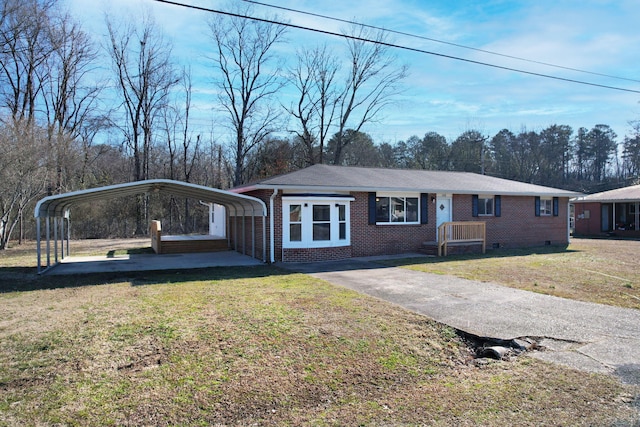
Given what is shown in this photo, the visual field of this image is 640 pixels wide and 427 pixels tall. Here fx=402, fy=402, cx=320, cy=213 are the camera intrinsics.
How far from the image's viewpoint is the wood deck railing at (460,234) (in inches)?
570

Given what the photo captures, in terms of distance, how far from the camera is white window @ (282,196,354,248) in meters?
12.8

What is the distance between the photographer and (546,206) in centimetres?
1898

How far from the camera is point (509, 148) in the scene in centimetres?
5016

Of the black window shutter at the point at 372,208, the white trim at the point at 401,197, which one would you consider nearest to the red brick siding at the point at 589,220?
the white trim at the point at 401,197

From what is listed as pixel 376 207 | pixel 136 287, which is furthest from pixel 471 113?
pixel 136 287

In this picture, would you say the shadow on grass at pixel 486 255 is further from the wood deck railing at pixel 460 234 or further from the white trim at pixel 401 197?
the white trim at pixel 401 197

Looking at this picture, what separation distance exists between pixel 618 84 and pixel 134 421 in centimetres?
1654

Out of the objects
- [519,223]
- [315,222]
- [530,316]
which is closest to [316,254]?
[315,222]

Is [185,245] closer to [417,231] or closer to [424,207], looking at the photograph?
[417,231]

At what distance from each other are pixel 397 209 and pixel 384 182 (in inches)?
43.6

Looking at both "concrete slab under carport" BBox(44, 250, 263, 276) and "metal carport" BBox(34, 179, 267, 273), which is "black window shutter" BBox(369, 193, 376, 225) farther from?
"concrete slab under carport" BBox(44, 250, 263, 276)

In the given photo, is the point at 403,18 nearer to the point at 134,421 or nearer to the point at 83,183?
the point at 134,421

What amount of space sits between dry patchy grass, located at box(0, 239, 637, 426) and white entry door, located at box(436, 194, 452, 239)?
9.85 metres

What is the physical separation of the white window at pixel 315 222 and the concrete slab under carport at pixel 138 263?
58.7 inches
